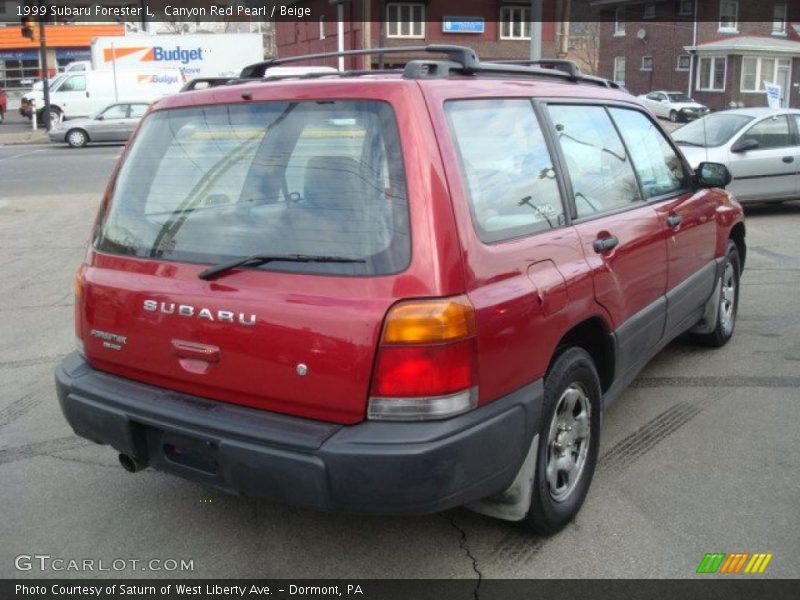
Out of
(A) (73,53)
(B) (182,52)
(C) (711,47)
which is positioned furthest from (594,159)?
(A) (73,53)

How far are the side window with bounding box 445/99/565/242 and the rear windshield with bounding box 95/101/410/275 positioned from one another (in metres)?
0.32

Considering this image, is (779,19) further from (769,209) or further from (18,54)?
Answer: (18,54)

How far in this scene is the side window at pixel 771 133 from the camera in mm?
11242

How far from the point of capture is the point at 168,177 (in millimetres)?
3186

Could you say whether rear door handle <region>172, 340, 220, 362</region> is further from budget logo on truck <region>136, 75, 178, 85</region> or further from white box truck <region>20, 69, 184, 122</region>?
budget logo on truck <region>136, 75, 178, 85</region>

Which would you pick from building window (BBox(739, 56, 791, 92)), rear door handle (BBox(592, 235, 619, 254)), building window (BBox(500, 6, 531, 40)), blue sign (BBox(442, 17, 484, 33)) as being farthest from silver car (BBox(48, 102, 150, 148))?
building window (BBox(739, 56, 791, 92))

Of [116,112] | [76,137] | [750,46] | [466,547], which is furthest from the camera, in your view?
[750,46]

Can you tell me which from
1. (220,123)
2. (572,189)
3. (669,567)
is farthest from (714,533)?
(220,123)

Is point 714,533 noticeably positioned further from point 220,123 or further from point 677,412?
point 220,123

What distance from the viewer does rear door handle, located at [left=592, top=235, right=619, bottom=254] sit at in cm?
339

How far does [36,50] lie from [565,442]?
59971 millimetres

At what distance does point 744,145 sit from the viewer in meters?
11.0

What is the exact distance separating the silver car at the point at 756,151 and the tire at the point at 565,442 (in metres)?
8.40

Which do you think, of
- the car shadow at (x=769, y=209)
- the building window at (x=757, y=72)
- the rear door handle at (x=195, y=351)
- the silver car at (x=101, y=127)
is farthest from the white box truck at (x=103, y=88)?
the building window at (x=757, y=72)
